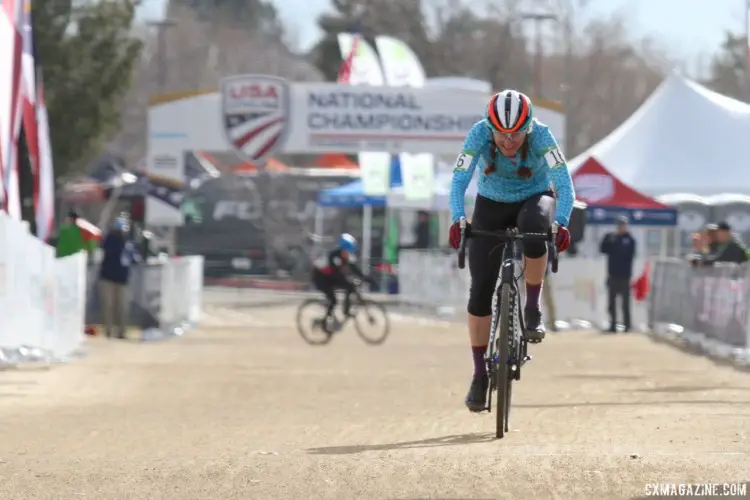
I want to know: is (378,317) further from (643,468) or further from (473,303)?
(643,468)

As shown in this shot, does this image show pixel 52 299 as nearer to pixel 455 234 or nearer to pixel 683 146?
pixel 455 234

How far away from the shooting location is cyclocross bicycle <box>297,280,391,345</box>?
2395 cm

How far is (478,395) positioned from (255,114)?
23881mm

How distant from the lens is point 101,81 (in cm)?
3959

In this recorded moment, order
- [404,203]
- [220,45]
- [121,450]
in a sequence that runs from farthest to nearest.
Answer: [220,45]
[404,203]
[121,450]

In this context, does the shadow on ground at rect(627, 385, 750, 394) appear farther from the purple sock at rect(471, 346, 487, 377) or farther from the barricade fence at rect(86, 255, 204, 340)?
the barricade fence at rect(86, 255, 204, 340)

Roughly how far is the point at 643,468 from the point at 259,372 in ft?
32.4

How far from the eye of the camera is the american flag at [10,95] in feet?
62.0

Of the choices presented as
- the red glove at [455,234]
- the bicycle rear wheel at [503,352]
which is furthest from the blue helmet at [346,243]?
the red glove at [455,234]

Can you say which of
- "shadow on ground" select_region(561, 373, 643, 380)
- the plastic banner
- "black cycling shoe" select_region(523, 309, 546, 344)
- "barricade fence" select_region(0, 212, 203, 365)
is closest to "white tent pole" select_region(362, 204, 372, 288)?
the plastic banner

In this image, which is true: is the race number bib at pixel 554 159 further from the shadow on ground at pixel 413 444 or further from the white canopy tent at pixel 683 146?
the white canopy tent at pixel 683 146

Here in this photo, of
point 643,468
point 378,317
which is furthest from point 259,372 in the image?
point 643,468

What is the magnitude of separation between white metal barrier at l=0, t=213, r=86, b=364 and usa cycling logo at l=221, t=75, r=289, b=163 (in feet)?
43.0

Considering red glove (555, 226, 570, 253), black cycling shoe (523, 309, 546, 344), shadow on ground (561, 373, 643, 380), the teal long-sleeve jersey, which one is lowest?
shadow on ground (561, 373, 643, 380)
